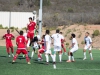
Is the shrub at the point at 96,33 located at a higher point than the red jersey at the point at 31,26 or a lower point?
higher

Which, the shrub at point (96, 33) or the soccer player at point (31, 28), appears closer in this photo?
the soccer player at point (31, 28)

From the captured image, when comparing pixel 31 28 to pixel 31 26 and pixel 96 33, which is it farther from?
pixel 96 33

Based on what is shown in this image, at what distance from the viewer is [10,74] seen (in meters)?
16.0

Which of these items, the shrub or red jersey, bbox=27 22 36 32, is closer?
red jersey, bbox=27 22 36 32

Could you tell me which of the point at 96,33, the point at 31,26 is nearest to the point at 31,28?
the point at 31,26

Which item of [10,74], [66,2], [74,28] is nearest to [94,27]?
[74,28]

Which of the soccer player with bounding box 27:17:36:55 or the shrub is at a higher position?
the shrub

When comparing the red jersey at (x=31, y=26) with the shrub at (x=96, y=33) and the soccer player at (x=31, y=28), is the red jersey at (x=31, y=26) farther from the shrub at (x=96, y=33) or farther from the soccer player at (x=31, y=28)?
the shrub at (x=96, y=33)

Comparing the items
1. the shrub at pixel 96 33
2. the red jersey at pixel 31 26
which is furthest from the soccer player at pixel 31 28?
the shrub at pixel 96 33

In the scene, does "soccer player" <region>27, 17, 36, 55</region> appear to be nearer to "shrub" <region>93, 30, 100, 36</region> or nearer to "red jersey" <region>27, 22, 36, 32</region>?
"red jersey" <region>27, 22, 36, 32</region>

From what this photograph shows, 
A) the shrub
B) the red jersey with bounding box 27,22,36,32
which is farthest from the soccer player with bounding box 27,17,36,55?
the shrub

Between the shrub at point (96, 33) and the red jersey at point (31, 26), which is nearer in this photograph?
the red jersey at point (31, 26)

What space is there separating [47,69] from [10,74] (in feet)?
8.34

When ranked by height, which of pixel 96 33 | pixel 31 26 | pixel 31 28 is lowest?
pixel 31 28
